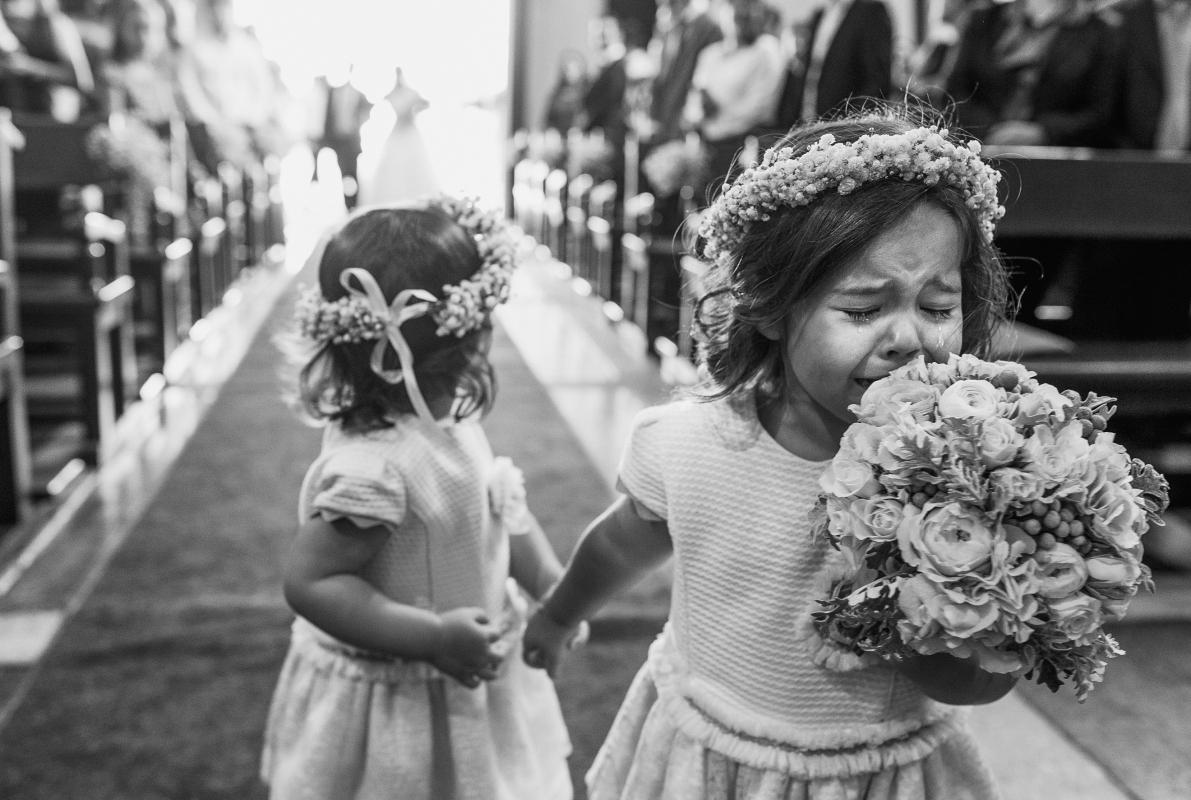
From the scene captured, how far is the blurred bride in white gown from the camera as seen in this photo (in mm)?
13281

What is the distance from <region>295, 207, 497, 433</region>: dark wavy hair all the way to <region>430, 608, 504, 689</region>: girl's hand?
0.30 meters

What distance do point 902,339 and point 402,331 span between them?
748mm

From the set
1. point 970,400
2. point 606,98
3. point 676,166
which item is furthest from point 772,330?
point 606,98

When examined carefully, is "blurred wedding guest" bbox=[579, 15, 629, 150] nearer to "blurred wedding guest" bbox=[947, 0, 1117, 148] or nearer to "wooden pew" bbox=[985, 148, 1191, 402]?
"blurred wedding guest" bbox=[947, 0, 1117, 148]

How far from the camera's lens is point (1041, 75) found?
5.59m

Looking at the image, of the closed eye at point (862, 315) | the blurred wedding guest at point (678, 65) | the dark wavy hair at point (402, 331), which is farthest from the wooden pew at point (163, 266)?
the closed eye at point (862, 315)

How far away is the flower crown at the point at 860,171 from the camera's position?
1.25 m

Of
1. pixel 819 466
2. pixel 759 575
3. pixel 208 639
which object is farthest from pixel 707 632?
pixel 208 639

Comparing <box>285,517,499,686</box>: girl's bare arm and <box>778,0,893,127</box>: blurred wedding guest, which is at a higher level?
<box>778,0,893,127</box>: blurred wedding guest

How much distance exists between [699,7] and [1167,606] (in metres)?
6.17

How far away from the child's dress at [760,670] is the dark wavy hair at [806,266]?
6cm

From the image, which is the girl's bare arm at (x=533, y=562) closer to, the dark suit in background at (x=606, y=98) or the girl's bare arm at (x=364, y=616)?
the girl's bare arm at (x=364, y=616)

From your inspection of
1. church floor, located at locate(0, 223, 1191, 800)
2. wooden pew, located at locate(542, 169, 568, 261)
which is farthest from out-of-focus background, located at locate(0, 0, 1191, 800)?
wooden pew, located at locate(542, 169, 568, 261)

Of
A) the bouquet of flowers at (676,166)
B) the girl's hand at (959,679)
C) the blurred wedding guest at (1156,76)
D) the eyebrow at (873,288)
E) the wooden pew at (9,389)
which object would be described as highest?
the blurred wedding guest at (1156,76)
